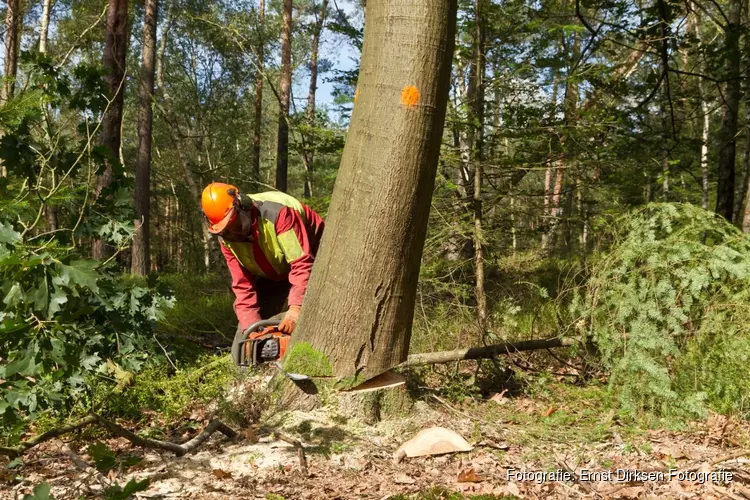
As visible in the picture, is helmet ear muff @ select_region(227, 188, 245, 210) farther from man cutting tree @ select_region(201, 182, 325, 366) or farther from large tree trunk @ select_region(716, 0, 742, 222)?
large tree trunk @ select_region(716, 0, 742, 222)

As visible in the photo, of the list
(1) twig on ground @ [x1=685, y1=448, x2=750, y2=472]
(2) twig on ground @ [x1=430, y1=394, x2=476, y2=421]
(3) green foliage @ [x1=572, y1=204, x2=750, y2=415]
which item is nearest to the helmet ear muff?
(2) twig on ground @ [x1=430, y1=394, x2=476, y2=421]

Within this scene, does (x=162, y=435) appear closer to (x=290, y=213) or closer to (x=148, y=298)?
(x=148, y=298)

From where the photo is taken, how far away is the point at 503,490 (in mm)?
2625

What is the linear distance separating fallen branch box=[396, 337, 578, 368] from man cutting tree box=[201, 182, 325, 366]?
42.4 inches

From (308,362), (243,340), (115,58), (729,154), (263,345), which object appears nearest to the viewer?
(308,362)

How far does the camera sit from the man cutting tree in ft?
13.7

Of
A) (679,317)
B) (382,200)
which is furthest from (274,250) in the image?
(679,317)

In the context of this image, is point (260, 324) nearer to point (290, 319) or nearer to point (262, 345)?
point (262, 345)

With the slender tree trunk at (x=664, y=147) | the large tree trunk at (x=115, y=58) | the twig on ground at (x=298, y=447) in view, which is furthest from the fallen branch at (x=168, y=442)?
the large tree trunk at (x=115, y=58)

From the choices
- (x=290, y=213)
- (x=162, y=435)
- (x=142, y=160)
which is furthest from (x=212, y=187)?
(x=142, y=160)

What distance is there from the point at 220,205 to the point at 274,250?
A: 64 cm

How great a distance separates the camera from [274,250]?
4.57 meters

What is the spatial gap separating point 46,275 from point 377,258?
1.67 metres

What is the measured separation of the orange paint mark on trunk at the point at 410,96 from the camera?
3049mm
